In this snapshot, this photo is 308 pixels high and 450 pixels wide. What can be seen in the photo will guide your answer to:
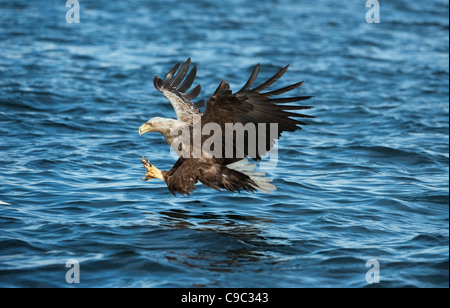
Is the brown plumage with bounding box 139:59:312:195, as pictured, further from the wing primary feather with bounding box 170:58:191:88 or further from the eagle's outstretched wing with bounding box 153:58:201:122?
the wing primary feather with bounding box 170:58:191:88

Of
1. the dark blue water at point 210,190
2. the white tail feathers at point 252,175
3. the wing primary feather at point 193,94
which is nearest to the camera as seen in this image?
the dark blue water at point 210,190

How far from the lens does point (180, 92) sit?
7.38 meters

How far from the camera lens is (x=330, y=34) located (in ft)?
55.9

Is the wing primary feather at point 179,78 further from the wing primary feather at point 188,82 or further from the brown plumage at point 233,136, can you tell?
the brown plumage at point 233,136

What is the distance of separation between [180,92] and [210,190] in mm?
1183

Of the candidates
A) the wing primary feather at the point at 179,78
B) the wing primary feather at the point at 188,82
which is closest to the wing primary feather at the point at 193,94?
the wing primary feather at the point at 188,82

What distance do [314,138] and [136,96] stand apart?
3.65 m

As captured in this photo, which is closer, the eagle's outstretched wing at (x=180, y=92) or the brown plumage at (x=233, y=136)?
the brown plumage at (x=233, y=136)

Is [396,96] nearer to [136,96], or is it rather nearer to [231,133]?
[136,96]

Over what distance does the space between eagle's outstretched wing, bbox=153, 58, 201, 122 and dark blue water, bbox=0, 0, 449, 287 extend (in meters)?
0.91

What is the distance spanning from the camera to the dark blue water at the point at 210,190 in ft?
16.5

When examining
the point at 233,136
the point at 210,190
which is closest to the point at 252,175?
the point at 233,136

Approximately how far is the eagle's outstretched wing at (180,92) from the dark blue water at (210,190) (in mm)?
908

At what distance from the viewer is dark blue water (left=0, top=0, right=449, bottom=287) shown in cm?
502
